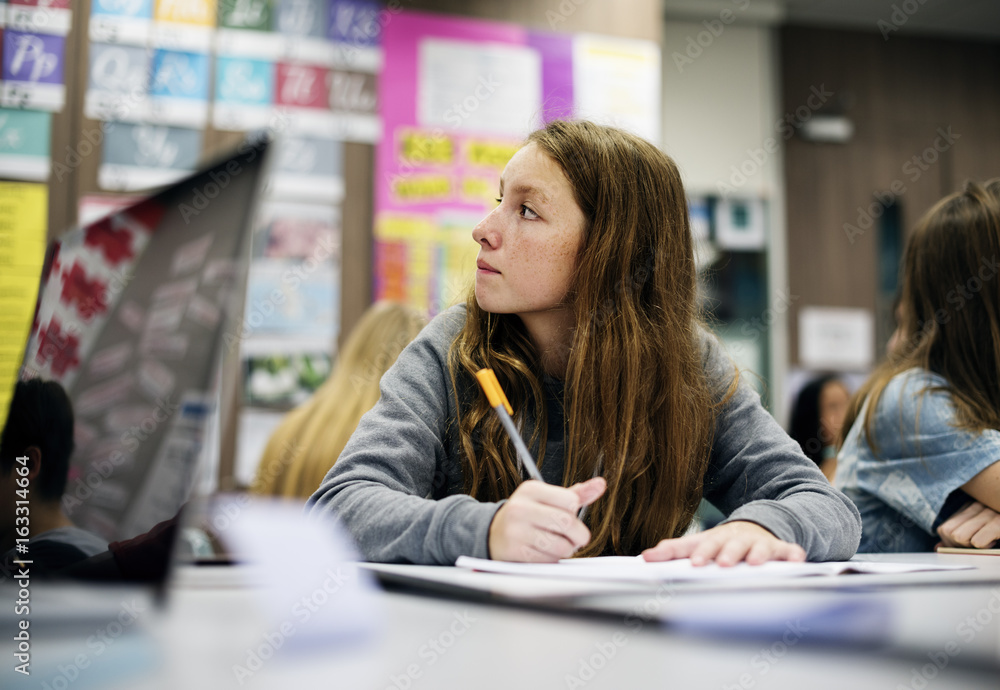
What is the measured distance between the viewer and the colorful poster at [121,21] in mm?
2357

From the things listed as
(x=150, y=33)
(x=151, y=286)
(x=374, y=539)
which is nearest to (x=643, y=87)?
(x=150, y=33)

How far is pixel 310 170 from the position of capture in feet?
8.29

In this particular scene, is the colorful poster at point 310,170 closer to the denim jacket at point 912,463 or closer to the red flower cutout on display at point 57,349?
the denim jacket at point 912,463

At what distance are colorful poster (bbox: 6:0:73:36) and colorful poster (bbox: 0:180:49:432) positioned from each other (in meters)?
0.43

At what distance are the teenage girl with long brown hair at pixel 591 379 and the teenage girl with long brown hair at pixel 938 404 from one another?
0.32 m

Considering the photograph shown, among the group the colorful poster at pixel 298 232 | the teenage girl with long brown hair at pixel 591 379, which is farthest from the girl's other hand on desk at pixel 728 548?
the colorful poster at pixel 298 232

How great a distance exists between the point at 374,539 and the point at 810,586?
0.39m

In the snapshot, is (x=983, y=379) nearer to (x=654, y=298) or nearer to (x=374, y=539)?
(x=654, y=298)

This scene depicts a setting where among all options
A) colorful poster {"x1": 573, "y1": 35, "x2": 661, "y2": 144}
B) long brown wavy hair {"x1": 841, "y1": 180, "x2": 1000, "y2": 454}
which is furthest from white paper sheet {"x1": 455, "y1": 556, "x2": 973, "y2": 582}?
colorful poster {"x1": 573, "y1": 35, "x2": 661, "y2": 144}

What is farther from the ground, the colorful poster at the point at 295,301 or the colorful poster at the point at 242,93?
the colorful poster at the point at 242,93

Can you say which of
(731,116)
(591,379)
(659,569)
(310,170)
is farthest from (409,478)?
(731,116)

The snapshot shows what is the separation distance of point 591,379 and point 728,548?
378 mm

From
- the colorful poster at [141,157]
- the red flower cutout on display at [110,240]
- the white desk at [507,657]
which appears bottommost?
Result: the white desk at [507,657]

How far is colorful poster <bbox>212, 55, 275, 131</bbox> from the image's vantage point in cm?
245
